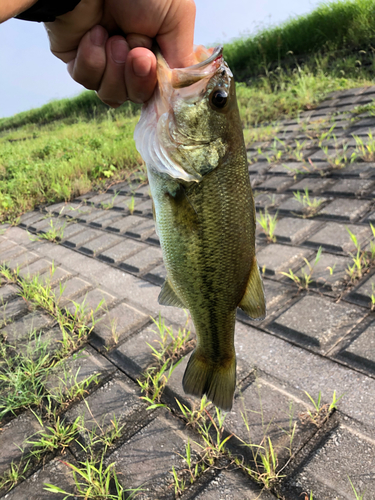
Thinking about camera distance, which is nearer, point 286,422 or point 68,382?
point 286,422

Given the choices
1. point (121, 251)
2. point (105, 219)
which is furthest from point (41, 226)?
point (121, 251)

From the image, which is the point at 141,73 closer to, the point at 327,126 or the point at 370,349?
the point at 370,349

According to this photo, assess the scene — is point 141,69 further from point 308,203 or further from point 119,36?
point 308,203

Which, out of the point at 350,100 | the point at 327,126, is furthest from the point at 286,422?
the point at 350,100

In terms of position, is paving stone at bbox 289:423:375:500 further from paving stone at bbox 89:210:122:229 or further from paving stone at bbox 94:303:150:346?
paving stone at bbox 89:210:122:229

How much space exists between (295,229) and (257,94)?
242 inches

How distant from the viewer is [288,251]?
145 inches

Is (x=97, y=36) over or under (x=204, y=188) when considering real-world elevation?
over

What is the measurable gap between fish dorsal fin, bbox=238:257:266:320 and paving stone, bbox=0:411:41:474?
1697 millimetres

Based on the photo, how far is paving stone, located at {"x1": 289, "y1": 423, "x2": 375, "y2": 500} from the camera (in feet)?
5.68

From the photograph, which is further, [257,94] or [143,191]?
[257,94]

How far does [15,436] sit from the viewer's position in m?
2.38

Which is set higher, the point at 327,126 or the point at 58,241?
the point at 327,126

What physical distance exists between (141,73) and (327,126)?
5467 millimetres
